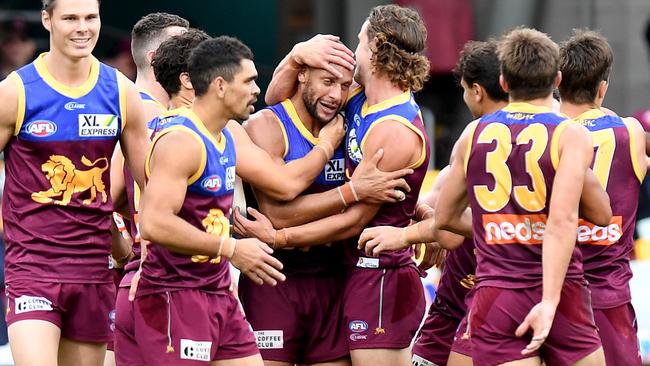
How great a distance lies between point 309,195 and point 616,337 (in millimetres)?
1869

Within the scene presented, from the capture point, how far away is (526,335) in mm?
6574

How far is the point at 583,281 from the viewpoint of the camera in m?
6.80

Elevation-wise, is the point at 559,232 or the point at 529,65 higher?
the point at 529,65

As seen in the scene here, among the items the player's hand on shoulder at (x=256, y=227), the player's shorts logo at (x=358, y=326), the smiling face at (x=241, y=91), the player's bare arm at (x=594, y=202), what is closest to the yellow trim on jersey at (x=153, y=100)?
the player's hand on shoulder at (x=256, y=227)

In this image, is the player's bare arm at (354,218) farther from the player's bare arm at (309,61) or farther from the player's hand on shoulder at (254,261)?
the player's hand on shoulder at (254,261)

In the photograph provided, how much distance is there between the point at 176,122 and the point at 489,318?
5.93 ft

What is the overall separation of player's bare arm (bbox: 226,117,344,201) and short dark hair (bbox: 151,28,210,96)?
445 millimetres

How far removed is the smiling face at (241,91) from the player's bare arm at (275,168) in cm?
67

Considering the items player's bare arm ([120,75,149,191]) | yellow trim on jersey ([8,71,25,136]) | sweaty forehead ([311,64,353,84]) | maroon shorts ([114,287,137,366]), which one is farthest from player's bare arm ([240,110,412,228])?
yellow trim on jersey ([8,71,25,136])

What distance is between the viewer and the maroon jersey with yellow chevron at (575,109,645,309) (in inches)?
292

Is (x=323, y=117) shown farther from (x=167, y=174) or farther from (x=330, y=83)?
(x=167, y=174)

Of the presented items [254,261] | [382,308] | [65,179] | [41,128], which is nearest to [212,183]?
[254,261]

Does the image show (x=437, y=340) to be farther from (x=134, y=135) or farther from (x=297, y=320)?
(x=134, y=135)

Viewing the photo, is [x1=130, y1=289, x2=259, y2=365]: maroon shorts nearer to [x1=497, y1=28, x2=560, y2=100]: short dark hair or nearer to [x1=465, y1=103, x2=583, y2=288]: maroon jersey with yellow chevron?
[x1=465, y1=103, x2=583, y2=288]: maroon jersey with yellow chevron
